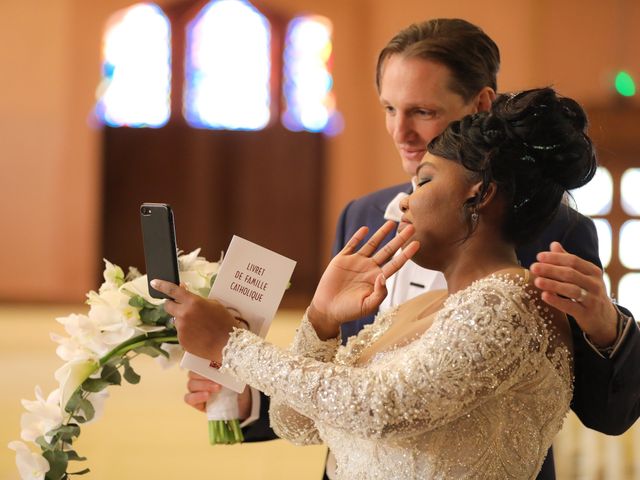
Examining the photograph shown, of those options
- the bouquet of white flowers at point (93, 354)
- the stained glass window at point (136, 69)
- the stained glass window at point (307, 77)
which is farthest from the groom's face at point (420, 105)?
the stained glass window at point (136, 69)

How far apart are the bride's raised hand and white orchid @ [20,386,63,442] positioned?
0.63 meters

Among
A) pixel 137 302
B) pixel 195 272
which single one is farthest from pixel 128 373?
pixel 195 272

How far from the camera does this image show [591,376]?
6.56ft

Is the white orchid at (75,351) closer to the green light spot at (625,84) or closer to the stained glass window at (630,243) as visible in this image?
the stained glass window at (630,243)

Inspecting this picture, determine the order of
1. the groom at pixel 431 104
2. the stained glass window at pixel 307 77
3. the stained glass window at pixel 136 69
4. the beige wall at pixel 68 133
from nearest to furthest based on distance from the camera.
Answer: the groom at pixel 431 104
the beige wall at pixel 68 133
the stained glass window at pixel 136 69
the stained glass window at pixel 307 77

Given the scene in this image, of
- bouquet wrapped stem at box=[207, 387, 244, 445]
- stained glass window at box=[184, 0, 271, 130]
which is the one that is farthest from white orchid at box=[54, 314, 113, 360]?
stained glass window at box=[184, 0, 271, 130]

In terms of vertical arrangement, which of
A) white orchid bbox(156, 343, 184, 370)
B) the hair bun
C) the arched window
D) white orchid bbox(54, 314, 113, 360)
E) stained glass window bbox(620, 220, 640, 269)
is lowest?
stained glass window bbox(620, 220, 640, 269)

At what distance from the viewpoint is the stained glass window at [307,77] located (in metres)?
11.4

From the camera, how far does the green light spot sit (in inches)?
400

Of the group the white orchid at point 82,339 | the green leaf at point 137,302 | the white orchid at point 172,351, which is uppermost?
the green leaf at point 137,302

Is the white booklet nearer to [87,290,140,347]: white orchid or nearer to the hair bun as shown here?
[87,290,140,347]: white orchid

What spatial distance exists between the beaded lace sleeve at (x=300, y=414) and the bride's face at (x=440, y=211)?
0.30 m

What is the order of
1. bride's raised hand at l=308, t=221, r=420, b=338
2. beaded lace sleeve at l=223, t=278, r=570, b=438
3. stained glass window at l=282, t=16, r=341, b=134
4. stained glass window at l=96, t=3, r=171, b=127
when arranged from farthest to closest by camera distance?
stained glass window at l=282, t=16, r=341, b=134, stained glass window at l=96, t=3, r=171, b=127, bride's raised hand at l=308, t=221, r=420, b=338, beaded lace sleeve at l=223, t=278, r=570, b=438

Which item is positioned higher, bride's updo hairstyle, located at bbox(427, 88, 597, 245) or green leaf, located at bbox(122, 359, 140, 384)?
bride's updo hairstyle, located at bbox(427, 88, 597, 245)
